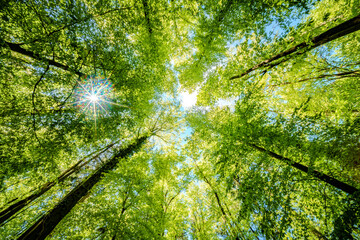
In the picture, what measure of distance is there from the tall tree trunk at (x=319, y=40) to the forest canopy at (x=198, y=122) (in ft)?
0.08

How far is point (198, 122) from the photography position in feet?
24.3

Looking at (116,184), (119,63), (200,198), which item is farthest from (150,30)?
(200,198)

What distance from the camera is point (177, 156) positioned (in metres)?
8.21

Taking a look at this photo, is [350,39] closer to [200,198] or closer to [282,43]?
[282,43]

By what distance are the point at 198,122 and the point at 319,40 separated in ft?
18.6

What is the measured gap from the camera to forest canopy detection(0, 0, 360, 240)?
2865mm

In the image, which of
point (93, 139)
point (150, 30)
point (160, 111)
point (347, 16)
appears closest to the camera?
point (347, 16)

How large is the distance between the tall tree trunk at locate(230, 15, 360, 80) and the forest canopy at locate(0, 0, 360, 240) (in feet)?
0.08

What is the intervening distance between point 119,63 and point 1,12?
263 centimetres

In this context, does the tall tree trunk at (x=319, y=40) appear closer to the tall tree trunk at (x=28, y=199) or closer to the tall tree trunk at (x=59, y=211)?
the tall tree trunk at (x=28, y=199)

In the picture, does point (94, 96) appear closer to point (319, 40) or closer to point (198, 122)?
point (198, 122)

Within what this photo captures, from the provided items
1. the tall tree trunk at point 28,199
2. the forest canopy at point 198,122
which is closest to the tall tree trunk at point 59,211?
the forest canopy at point 198,122

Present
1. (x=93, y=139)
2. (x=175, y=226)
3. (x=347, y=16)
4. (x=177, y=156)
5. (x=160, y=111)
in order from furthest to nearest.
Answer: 1. (x=160, y=111)
2. (x=177, y=156)
3. (x=175, y=226)
4. (x=93, y=139)
5. (x=347, y=16)

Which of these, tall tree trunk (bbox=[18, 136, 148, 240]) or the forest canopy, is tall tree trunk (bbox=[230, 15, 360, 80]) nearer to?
the forest canopy
